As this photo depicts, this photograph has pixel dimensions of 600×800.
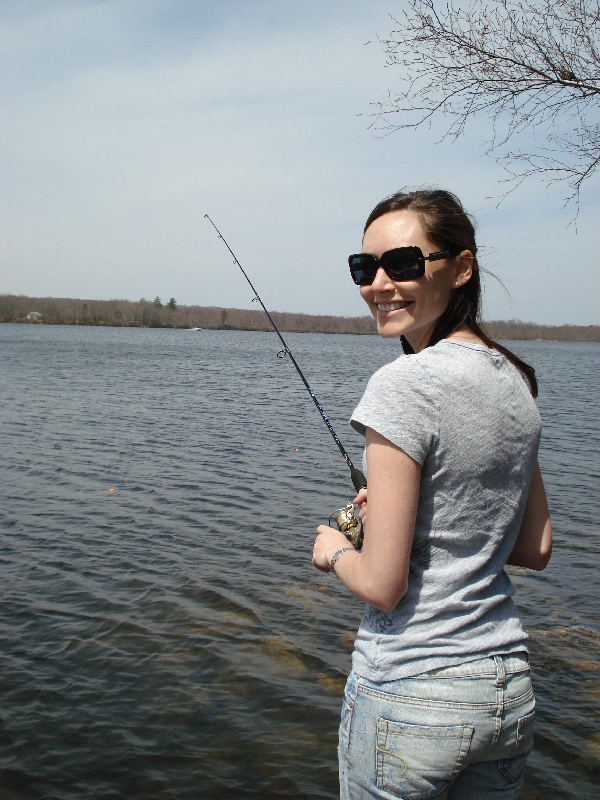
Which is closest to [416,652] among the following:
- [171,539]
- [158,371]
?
[171,539]

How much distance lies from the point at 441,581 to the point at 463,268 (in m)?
0.82

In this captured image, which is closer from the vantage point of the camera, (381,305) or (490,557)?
(490,557)

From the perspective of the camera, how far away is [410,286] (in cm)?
199

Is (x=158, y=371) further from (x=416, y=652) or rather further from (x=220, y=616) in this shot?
(x=416, y=652)

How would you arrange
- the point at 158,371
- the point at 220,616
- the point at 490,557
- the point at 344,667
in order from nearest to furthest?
1. the point at 490,557
2. the point at 344,667
3. the point at 220,616
4. the point at 158,371

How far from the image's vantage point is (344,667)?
6.18 meters

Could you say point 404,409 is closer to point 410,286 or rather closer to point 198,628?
point 410,286

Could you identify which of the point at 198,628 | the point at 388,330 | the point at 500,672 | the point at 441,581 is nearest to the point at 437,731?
the point at 500,672

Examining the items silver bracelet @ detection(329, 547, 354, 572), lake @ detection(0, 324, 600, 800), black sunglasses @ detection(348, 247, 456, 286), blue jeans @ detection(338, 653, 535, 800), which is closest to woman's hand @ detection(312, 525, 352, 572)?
silver bracelet @ detection(329, 547, 354, 572)

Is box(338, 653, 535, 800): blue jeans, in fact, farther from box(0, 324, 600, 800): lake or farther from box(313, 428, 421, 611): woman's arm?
box(0, 324, 600, 800): lake

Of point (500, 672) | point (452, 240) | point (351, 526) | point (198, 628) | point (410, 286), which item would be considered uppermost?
point (452, 240)

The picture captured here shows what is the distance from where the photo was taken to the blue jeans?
169 centimetres

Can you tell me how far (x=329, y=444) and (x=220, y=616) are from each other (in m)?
10.8

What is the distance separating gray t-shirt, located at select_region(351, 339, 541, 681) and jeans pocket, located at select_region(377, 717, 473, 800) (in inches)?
4.7
